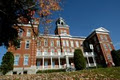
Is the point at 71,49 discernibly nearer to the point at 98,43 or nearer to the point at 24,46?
the point at 98,43

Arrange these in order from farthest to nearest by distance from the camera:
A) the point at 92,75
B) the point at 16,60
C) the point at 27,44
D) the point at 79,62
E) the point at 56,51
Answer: the point at 56,51 → the point at 27,44 → the point at 16,60 → the point at 79,62 → the point at 92,75

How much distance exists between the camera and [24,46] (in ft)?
81.5

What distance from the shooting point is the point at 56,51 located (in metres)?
32.9

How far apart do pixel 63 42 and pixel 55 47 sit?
348cm

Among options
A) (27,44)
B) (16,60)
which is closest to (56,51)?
(27,44)

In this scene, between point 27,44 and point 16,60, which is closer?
point 16,60

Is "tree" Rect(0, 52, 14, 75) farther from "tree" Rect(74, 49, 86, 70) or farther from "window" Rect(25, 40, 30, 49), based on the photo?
"tree" Rect(74, 49, 86, 70)

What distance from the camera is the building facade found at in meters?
23.3

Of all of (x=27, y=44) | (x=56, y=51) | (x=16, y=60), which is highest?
(x=27, y=44)

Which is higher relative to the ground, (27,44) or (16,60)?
(27,44)

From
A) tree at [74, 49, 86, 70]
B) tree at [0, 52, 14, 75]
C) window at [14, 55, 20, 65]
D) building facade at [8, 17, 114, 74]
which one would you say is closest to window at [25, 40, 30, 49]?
building facade at [8, 17, 114, 74]

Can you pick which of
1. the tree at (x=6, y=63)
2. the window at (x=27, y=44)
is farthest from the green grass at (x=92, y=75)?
the window at (x=27, y=44)

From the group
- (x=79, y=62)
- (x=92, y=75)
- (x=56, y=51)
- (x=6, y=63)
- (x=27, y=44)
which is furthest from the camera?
(x=56, y=51)

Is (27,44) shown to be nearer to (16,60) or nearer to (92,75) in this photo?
(16,60)
